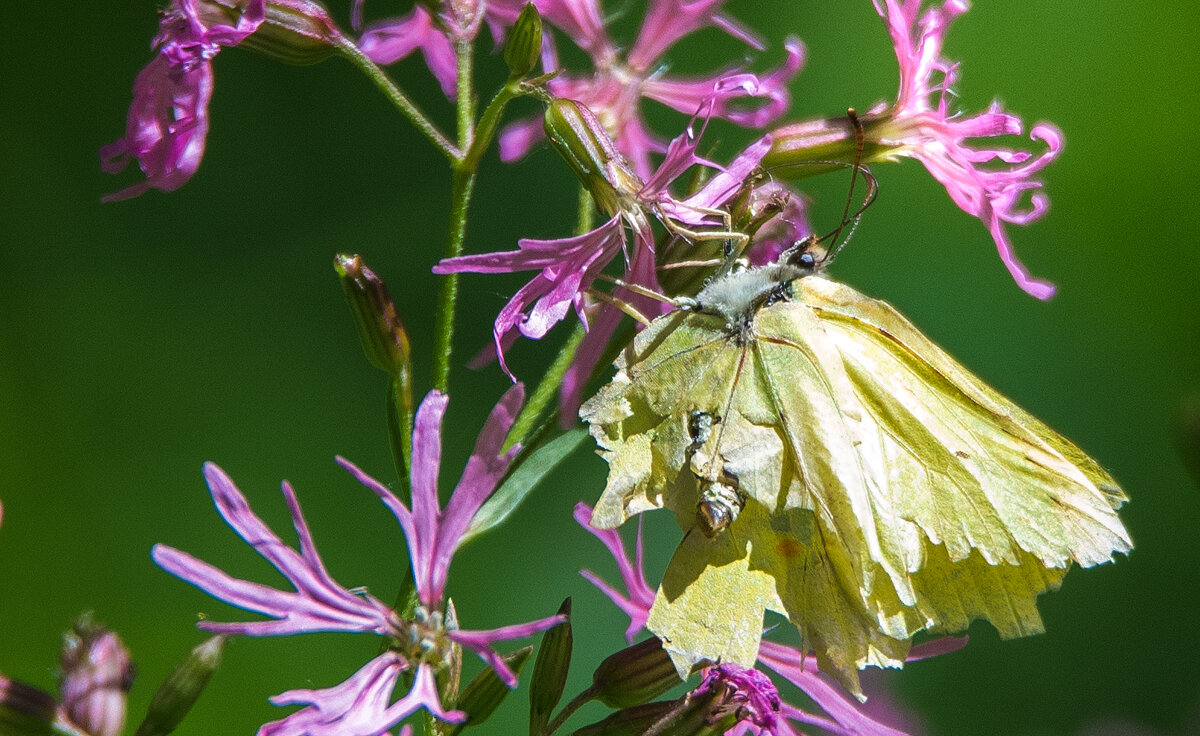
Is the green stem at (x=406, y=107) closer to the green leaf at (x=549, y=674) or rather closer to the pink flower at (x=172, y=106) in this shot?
the pink flower at (x=172, y=106)

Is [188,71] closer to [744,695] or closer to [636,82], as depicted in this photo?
[636,82]

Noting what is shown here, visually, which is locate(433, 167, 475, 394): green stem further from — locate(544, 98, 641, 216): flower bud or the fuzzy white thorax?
the fuzzy white thorax

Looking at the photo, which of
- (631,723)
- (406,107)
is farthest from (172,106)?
(631,723)

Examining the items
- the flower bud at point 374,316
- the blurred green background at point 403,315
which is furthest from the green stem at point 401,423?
the blurred green background at point 403,315

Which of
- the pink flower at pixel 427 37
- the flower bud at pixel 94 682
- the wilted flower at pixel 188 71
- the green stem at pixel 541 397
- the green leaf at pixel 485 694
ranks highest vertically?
the pink flower at pixel 427 37

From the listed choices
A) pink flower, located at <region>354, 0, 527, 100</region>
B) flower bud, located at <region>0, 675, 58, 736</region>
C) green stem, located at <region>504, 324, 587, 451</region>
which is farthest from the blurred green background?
flower bud, located at <region>0, 675, 58, 736</region>
